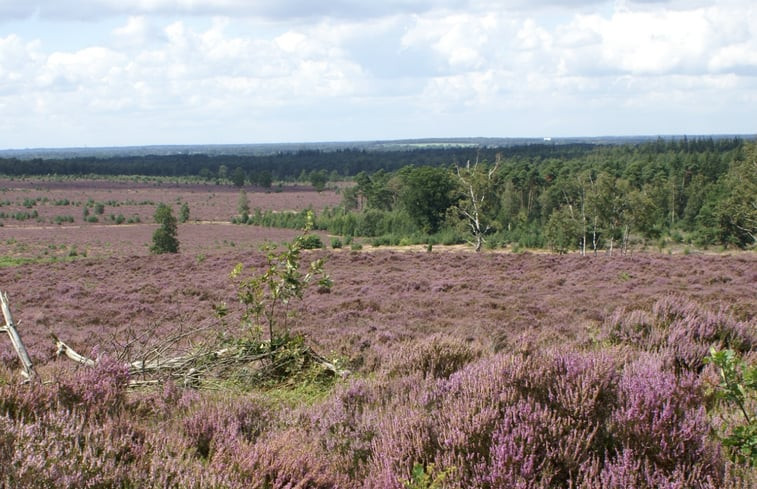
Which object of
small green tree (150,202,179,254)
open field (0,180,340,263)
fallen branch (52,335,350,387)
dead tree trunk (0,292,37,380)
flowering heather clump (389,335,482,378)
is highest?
dead tree trunk (0,292,37,380)

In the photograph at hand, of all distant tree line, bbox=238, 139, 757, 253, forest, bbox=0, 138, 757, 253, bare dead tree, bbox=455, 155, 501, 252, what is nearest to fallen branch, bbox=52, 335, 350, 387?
distant tree line, bbox=238, 139, 757, 253

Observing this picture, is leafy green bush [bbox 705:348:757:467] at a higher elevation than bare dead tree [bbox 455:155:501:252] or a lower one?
higher

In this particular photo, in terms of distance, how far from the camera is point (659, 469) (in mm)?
2686

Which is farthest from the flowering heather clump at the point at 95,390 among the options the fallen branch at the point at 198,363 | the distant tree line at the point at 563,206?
the distant tree line at the point at 563,206

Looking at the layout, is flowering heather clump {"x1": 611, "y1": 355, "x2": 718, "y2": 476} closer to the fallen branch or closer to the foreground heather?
the foreground heather

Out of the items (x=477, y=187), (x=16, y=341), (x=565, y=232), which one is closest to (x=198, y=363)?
(x=16, y=341)

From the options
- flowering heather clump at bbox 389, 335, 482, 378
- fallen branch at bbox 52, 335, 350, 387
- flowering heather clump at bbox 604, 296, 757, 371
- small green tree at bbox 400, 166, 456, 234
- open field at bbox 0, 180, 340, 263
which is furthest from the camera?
small green tree at bbox 400, 166, 456, 234

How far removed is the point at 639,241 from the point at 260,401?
6915cm

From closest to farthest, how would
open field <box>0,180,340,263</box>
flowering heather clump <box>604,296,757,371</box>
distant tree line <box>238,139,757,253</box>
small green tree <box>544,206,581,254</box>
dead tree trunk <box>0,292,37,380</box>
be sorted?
dead tree trunk <box>0,292,37,380</box>
flowering heather clump <box>604,296,757,371</box>
distant tree line <box>238,139,757,253</box>
small green tree <box>544,206,581,254</box>
open field <box>0,180,340,263</box>

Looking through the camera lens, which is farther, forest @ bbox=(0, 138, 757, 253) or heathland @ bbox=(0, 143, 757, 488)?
forest @ bbox=(0, 138, 757, 253)

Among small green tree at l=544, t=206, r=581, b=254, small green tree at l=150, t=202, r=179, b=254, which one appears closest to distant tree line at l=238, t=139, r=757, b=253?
small green tree at l=544, t=206, r=581, b=254

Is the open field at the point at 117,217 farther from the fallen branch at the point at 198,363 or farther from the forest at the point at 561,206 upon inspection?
the fallen branch at the point at 198,363

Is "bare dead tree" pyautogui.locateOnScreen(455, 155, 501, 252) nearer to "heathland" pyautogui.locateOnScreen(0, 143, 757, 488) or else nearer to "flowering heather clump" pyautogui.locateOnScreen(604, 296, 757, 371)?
"heathland" pyautogui.locateOnScreen(0, 143, 757, 488)

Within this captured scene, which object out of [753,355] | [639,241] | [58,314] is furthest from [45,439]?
[639,241]
